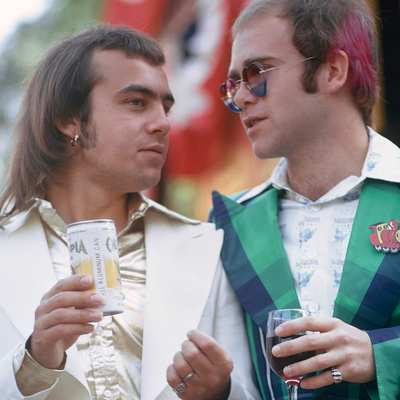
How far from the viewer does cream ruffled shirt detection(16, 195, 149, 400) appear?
3.15 meters

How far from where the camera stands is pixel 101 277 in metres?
2.89

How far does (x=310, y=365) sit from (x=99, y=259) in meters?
0.78

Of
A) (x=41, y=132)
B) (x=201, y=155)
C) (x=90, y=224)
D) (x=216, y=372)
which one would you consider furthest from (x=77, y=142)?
(x=201, y=155)

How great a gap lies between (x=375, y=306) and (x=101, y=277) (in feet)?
3.91

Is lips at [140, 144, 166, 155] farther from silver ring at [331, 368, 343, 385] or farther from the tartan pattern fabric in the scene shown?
silver ring at [331, 368, 343, 385]

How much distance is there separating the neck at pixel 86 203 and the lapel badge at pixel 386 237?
1.08 m

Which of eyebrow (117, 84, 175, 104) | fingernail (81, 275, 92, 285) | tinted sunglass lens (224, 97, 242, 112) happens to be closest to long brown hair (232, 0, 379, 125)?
tinted sunglass lens (224, 97, 242, 112)

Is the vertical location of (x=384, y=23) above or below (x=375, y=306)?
above

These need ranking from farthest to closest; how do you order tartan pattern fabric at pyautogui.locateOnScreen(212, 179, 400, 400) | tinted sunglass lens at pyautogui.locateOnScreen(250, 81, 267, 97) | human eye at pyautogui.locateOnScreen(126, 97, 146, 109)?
tinted sunglass lens at pyautogui.locateOnScreen(250, 81, 267, 97) < human eye at pyautogui.locateOnScreen(126, 97, 146, 109) < tartan pattern fabric at pyautogui.locateOnScreen(212, 179, 400, 400)

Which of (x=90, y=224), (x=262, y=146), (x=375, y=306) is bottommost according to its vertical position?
(x=375, y=306)

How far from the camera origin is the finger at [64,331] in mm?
2941

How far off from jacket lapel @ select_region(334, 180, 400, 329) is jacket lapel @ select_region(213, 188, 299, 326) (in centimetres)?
21

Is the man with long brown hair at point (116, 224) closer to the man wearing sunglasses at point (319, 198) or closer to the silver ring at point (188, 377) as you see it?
the silver ring at point (188, 377)

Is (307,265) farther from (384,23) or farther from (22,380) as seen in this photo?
(384,23)
